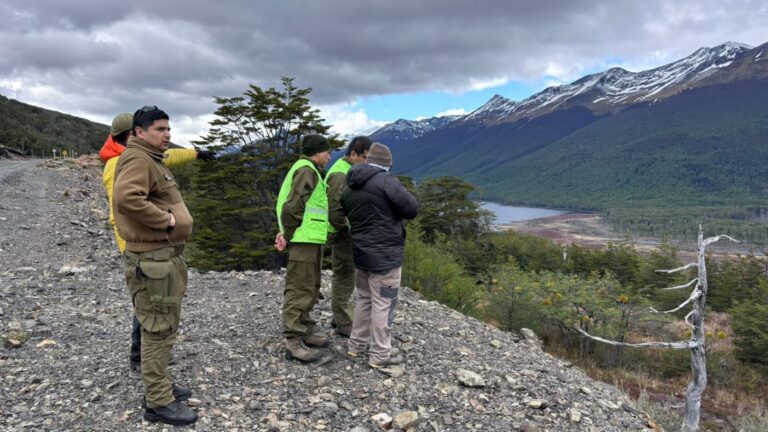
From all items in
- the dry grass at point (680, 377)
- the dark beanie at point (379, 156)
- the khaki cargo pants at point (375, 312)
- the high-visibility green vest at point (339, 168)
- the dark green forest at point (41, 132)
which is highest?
the dark green forest at point (41, 132)

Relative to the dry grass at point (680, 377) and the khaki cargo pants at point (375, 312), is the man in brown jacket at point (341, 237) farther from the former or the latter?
the dry grass at point (680, 377)

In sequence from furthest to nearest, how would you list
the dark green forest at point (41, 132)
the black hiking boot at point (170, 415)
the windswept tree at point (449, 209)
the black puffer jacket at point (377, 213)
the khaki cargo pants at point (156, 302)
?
the dark green forest at point (41, 132) → the windswept tree at point (449, 209) → the black puffer jacket at point (377, 213) → the black hiking boot at point (170, 415) → the khaki cargo pants at point (156, 302)

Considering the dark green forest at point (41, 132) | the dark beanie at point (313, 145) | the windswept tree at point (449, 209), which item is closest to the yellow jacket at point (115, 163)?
the dark beanie at point (313, 145)

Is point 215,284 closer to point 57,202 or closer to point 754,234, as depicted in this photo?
point 57,202

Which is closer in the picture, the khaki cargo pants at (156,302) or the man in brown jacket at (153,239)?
A: the man in brown jacket at (153,239)

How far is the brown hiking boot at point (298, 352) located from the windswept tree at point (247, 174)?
1407cm

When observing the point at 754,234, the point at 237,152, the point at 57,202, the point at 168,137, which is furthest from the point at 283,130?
the point at 754,234

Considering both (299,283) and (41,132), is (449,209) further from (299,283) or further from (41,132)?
(41,132)

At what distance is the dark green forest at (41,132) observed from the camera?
5184 centimetres

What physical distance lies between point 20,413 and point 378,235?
335cm

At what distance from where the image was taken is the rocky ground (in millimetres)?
3777

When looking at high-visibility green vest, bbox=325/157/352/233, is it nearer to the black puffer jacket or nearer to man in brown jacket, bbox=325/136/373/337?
man in brown jacket, bbox=325/136/373/337

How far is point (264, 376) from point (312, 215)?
5.60ft

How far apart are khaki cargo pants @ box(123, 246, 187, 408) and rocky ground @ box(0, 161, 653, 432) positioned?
1.38ft
